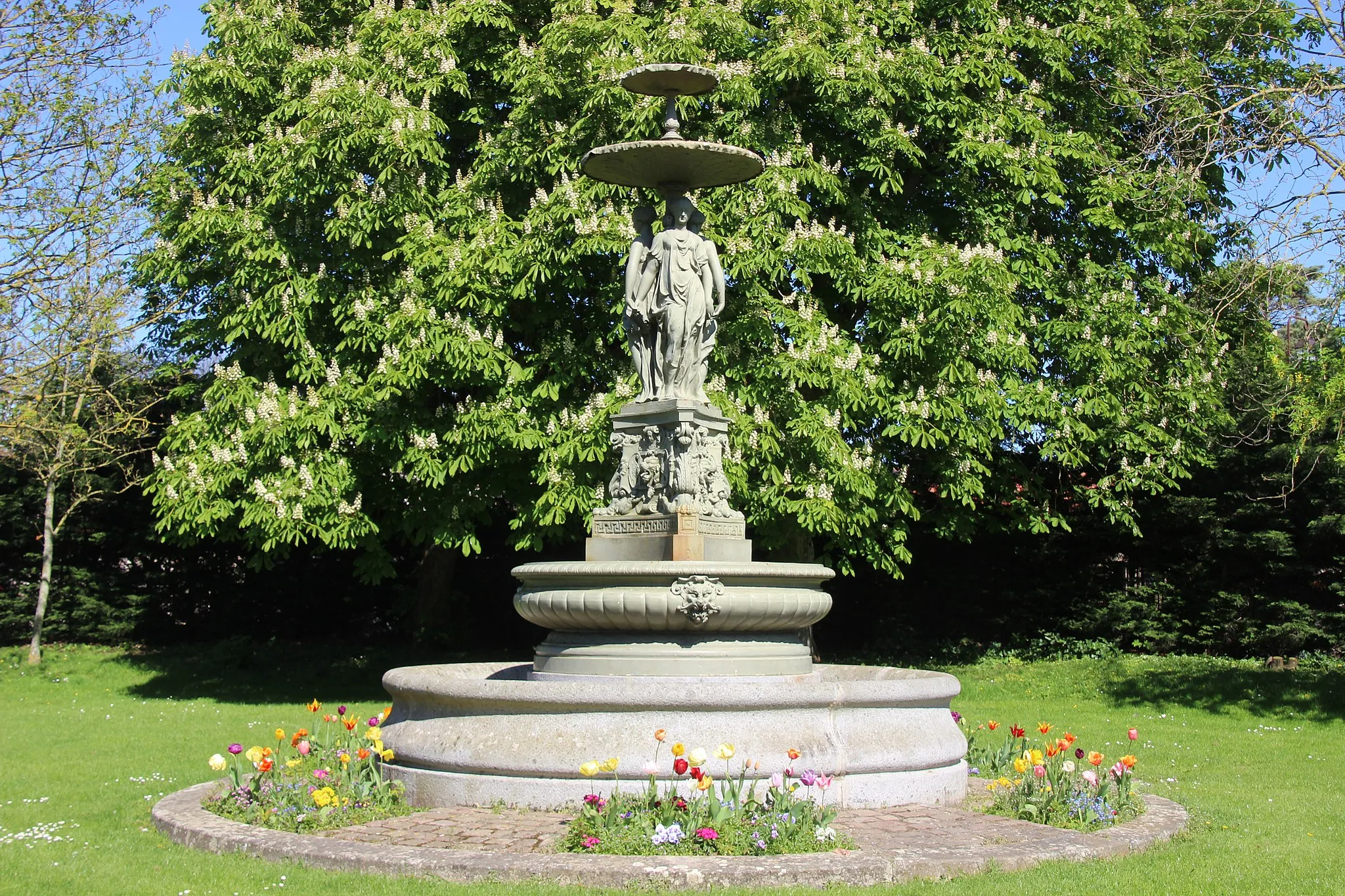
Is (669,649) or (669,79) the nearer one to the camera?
(669,649)

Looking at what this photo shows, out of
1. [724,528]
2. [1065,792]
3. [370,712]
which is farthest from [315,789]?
[370,712]

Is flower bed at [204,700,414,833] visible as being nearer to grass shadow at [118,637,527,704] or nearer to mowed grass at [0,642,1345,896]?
mowed grass at [0,642,1345,896]

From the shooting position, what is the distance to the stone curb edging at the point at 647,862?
5.65 metres

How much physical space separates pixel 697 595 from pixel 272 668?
13223 millimetres

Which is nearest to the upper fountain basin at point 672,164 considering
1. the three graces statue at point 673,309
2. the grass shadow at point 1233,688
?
the three graces statue at point 673,309

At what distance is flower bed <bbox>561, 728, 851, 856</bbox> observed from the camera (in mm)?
6098

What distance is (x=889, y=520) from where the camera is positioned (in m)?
16.3

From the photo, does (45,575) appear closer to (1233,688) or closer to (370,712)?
(370,712)

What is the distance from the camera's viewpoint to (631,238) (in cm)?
1382

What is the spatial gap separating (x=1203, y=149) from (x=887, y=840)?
11.0m

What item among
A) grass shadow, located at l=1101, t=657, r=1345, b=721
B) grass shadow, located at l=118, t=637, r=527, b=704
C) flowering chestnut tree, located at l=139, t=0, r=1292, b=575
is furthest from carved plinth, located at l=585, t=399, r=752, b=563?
grass shadow, located at l=1101, t=657, r=1345, b=721

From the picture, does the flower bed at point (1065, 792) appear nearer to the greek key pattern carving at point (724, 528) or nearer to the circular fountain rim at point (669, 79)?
the greek key pattern carving at point (724, 528)

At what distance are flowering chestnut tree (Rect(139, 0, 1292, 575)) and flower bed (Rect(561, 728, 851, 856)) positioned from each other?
23.8 ft

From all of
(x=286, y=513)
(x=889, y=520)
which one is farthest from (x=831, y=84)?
(x=286, y=513)
